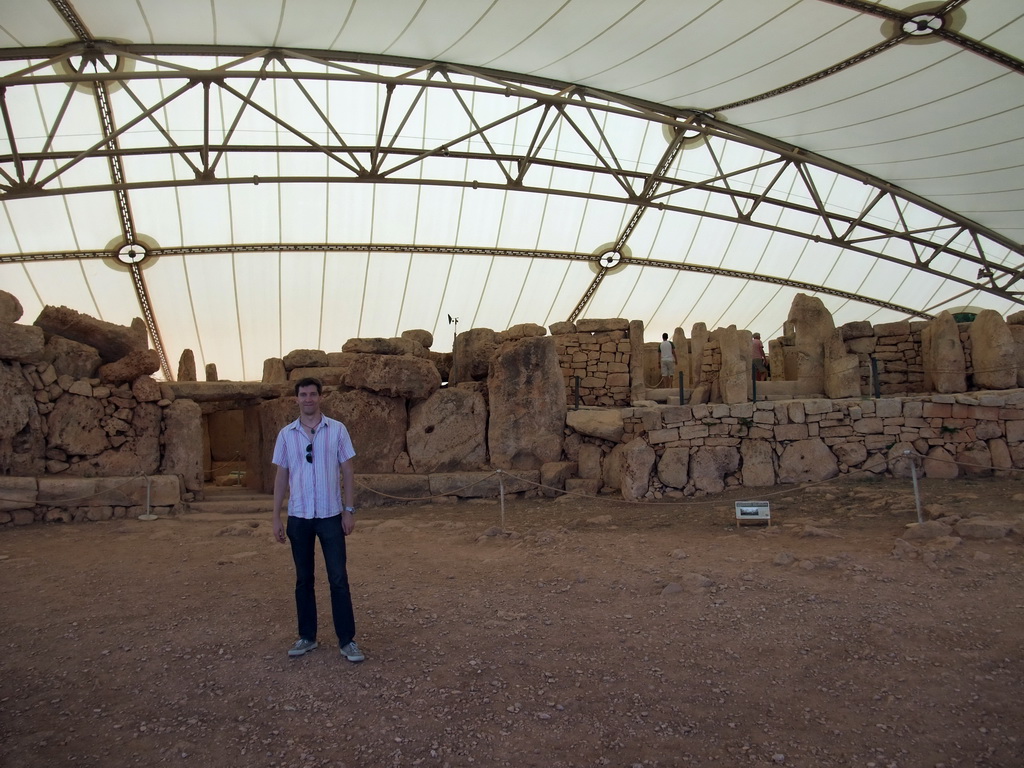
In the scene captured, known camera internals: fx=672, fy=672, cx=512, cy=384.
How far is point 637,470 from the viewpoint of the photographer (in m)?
8.27

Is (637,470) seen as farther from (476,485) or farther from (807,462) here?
(476,485)

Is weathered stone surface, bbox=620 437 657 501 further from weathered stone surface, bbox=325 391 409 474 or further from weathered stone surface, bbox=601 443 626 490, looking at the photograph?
weathered stone surface, bbox=325 391 409 474

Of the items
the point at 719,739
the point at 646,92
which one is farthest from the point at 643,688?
the point at 646,92

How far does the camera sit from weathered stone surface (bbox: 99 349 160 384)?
A: 28.9 ft

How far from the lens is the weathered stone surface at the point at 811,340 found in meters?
9.76

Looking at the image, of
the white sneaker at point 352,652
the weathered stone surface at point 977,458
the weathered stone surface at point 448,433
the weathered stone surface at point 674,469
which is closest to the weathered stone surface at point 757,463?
the weathered stone surface at point 674,469

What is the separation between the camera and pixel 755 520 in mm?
6723

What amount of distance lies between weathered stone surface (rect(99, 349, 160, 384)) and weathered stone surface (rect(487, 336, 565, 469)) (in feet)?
15.5

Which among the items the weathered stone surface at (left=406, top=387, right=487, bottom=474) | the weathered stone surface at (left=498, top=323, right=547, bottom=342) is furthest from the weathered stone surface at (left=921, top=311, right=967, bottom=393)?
the weathered stone surface at (left=406, top=387, right=487, bottom=474)

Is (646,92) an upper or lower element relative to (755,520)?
upper

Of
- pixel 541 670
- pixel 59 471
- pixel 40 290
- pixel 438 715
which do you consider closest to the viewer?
pixel 438 715

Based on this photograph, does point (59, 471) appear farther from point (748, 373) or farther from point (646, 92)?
point (646, 92)

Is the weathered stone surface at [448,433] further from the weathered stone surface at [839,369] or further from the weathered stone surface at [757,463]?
the weathered stone surface at [839,369]

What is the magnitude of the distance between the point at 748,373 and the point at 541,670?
6.54 metres
